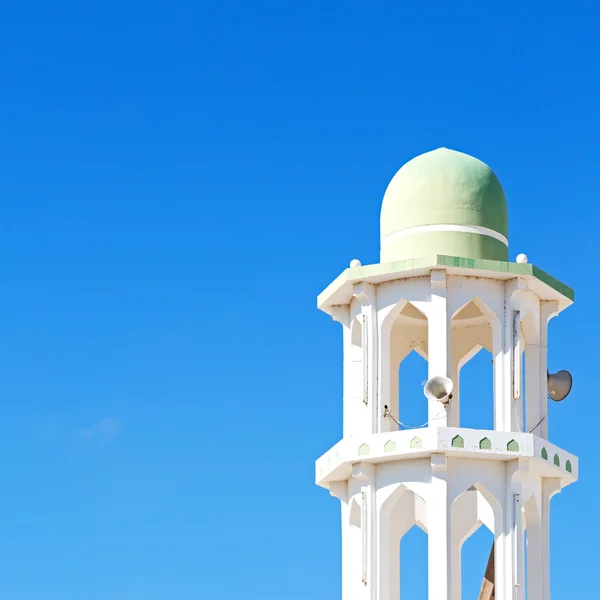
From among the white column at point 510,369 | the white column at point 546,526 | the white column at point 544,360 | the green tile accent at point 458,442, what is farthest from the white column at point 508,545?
the white column at point 544,360

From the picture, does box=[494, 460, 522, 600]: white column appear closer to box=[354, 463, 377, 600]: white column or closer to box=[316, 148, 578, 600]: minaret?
box=[316, 148, 578, 600]: minaret

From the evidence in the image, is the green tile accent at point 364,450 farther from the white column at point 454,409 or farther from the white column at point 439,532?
the white column at point 454,409

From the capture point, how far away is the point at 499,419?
58.9 m

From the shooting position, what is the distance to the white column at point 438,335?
5888 cm

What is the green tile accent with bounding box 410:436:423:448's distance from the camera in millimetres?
58031

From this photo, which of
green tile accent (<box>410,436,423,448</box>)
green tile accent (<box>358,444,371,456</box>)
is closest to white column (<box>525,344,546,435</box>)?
green tile accent (<box>410,436,423,448</box>)

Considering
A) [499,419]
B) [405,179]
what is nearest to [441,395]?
[499,419]

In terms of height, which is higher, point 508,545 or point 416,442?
point 416,442

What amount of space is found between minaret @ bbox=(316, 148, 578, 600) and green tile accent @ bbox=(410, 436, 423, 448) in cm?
3

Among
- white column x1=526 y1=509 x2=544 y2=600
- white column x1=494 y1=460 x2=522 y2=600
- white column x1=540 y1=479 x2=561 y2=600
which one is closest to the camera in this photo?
white column x1=494 y1=460 x2=522 y2=600

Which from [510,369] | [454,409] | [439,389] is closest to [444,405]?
[439,389]

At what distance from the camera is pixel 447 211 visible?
59.9 metres

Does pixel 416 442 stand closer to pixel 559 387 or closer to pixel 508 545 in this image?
pixel 508 545

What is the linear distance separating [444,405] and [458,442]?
1289mm
